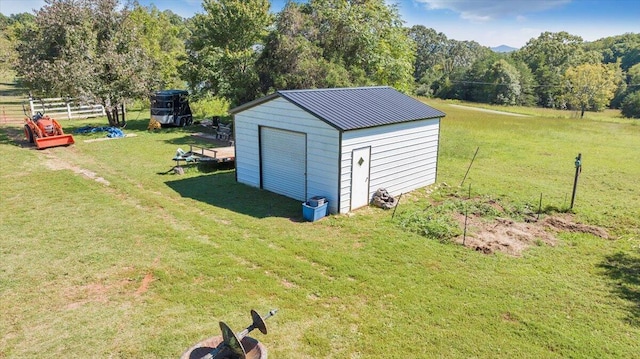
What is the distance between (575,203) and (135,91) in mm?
19973

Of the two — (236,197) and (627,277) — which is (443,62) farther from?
(627,277)

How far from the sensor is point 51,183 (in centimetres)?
1236

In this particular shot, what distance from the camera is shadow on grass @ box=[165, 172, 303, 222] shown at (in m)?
10.6

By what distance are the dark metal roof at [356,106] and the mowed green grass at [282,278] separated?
243cm

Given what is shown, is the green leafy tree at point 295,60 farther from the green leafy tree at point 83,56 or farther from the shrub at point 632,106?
the shrub at point 632,106

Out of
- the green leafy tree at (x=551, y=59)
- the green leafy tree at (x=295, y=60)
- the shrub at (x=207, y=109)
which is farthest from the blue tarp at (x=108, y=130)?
the green leafy tree at (x=551, y=59)

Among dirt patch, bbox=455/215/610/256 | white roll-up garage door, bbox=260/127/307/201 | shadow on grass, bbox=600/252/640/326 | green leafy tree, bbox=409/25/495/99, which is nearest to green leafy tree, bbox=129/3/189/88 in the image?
white roll-up garage door, bbox=260/127/307/201

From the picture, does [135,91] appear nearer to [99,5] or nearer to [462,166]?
[99,5]

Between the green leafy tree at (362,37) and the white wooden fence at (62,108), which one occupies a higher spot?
the green leafy tree at (362,37)

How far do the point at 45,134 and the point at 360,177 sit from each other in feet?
46.3

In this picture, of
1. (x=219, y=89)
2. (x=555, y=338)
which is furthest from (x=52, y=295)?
(x=219, y=89)

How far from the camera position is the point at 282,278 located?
7230 millimetres

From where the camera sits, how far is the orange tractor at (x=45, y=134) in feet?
55.0

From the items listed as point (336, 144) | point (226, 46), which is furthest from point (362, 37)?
point (336, 144)
